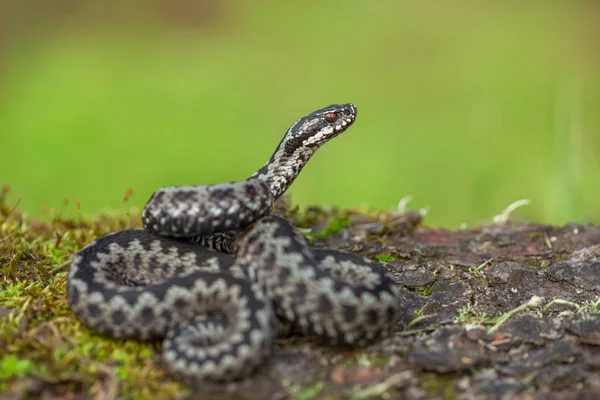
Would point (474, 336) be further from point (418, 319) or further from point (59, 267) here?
point (59, 267)

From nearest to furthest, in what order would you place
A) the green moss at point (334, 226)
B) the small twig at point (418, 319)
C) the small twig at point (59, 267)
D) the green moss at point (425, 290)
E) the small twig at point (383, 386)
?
the small twig at point (383, 386)
the small twig at point (418, 319)
the green moss at point (425, 290)
the small twig at point (59, 267)
the green moss at point (334, 226)

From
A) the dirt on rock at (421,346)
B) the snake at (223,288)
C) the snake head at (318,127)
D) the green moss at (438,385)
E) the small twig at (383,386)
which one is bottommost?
the green moss at (438,385)

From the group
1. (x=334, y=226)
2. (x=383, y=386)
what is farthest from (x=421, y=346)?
(x=334, y=226)

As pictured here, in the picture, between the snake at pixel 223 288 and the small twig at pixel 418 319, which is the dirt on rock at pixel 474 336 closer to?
the small twig at pixel 418 319

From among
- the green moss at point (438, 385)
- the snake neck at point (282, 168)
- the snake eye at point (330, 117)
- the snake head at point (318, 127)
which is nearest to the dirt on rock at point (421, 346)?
the green moss at point (438, 385)

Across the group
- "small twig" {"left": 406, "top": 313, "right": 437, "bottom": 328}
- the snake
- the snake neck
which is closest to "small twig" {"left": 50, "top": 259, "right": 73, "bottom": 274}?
the snake

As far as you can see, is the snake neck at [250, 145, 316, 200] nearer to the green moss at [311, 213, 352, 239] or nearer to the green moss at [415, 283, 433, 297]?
the green moss at [311, 213, 352, 239]

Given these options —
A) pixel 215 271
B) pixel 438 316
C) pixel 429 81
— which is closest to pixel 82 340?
pixel 215 271
